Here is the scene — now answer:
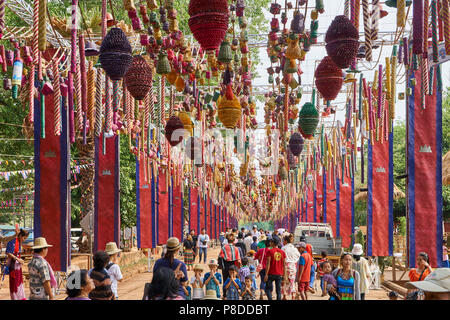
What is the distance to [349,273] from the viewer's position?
883 centimetres

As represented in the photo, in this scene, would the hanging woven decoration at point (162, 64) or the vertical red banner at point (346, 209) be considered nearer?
the hanging woven decoration at point (162, 64)

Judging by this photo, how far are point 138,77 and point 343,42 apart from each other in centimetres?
270

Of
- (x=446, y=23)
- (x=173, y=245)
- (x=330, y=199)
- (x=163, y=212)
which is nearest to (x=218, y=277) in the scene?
(x=173, y=245)

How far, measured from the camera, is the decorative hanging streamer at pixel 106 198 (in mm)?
15000

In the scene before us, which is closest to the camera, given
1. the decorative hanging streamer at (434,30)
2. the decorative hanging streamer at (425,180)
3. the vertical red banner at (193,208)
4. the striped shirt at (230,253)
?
the decorative hanging streamer at (434,30)

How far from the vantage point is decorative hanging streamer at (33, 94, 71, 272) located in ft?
38.4

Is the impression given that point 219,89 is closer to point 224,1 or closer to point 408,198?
point 408,198

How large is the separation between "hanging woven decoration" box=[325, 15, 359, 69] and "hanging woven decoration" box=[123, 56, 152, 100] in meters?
2.47

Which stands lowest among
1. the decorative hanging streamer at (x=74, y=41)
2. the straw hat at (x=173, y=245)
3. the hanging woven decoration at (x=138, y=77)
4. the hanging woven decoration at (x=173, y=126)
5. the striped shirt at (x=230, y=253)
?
the striped shirt at (x=230, y=253)

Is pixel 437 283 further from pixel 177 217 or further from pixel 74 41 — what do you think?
pixel 177 217

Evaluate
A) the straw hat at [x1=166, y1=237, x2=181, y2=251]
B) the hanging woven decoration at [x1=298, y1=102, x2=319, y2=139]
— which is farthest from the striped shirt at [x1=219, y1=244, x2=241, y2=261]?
the straw hat at [x1=166, y1=237, x2=181, y2=251]

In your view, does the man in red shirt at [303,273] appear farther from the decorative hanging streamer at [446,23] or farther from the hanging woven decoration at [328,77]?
the decorative hanging streamer at [446,23]

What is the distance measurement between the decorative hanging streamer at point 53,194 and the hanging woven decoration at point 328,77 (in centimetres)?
613

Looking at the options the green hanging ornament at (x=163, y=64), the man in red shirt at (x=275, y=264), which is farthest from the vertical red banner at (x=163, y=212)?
the green hanging ornament at (x=163, y=64)
